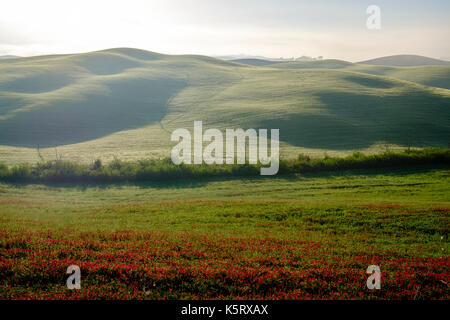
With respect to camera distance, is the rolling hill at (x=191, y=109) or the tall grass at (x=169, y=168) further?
the rolling hill at (x=191, y=109)

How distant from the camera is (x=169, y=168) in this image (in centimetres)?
2769

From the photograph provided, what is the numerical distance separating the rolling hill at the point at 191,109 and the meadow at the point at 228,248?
20.8m

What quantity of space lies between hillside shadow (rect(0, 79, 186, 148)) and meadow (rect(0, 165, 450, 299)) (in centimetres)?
3196

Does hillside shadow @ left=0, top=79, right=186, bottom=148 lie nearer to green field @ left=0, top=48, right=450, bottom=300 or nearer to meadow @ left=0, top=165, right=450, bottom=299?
green field @ left=0, top=48, right=450, bottom=300

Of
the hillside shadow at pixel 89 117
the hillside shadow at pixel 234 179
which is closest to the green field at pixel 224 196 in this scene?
the hillside shadow at pixel 234 179

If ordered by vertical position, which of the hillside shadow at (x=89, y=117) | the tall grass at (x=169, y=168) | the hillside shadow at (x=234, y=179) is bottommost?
the hillside shadow at (x=234, y=179)

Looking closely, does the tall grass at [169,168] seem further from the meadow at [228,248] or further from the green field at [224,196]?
the meadow at [228,248]

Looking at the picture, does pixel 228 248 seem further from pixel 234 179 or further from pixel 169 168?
pixel 169 168

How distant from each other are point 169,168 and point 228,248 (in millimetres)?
18643

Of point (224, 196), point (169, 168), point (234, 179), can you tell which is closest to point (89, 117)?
point (169, 168)

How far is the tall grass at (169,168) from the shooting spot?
26.5 m

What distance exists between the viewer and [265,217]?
15.8 metres

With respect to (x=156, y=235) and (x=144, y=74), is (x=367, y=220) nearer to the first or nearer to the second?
(x=156, y=235)

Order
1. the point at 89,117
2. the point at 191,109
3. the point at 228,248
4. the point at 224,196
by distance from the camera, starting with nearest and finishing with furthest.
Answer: the point at 228,248 → the point at 224,196 → the point at 89,117 → the point at 191,109
